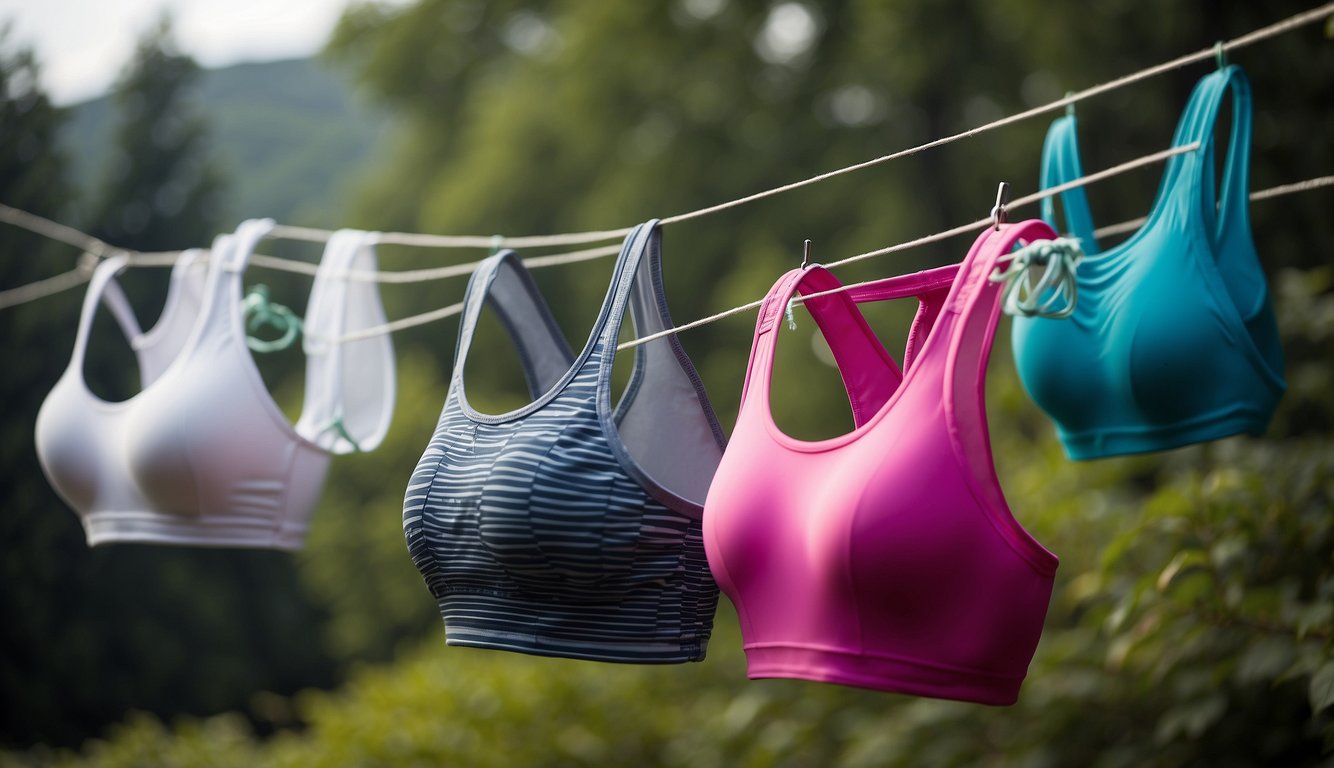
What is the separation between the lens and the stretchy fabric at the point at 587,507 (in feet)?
5.00

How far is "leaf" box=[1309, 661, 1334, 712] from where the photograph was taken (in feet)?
5.38

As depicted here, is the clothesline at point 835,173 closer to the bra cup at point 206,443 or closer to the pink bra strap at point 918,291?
the pink bra strap at point 918,291

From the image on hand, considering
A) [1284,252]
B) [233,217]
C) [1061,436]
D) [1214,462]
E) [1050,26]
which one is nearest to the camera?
[1061,436]

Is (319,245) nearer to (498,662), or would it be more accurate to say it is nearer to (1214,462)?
(498,662)

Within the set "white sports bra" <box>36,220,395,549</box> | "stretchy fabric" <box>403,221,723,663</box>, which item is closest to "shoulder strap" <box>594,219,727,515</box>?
"stretchy fabric" <box>403,221,723,663</box>

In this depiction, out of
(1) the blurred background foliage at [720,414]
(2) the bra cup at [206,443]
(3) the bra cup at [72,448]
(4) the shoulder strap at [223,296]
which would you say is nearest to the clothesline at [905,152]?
(4) the shoulder strap at [223,296]

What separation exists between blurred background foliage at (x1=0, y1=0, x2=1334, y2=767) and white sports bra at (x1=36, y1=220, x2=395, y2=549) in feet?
5.03

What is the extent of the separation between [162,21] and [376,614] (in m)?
5.39

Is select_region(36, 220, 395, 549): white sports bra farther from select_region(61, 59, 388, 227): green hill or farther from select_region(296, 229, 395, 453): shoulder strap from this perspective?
select_region(61, 59, 388, 227): green hill

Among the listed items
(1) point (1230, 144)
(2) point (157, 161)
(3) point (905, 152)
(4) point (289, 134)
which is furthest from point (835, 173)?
(4) point (289, 134)

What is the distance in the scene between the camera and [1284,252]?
609cm

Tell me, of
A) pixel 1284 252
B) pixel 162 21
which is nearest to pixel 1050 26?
pixel 1284 252

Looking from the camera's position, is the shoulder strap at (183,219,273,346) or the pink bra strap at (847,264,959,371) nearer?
the pink bra strap at (847,264,959,371)

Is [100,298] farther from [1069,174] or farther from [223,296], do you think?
[1069,174]
